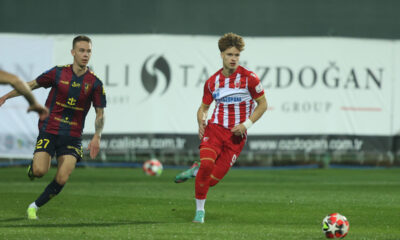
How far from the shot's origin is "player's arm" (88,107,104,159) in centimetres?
1002

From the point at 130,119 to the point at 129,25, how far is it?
3274mm

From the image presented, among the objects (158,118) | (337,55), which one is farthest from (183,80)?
(337,55)

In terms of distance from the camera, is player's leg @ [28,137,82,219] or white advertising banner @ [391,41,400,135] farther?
white advertising banner @ [391,41,400,135]

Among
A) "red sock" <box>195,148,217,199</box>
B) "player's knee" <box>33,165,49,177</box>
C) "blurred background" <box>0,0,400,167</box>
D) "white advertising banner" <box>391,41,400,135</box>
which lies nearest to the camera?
"red sock" <box>195,148,217,199</box>

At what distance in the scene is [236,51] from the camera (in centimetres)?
1008

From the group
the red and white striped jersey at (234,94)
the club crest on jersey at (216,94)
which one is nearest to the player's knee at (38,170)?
the red and white striped jersey at (234,94)

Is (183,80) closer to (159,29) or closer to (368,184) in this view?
(159,29)

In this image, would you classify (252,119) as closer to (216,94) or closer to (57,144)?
(216,94)

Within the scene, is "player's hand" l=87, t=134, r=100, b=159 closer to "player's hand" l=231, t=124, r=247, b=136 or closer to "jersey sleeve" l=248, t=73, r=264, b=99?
"player's hand" l=231, t=124, r=247, b=136

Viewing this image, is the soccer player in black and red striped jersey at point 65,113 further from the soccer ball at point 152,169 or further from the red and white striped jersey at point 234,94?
the soccer ball at point 152,169

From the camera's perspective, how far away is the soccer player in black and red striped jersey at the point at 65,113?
10289 millimetres

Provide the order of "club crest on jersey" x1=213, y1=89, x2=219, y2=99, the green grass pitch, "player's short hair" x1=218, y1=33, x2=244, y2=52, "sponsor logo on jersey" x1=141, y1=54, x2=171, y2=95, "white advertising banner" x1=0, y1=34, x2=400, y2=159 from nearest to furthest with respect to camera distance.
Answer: the green grass pitch, "player's short hair" x1=218, y1=33, x2=244, y2=52, "club crest on jersey" x1=213, y1=89, x2=219, y2=99, "white advertising banner" x1=0, y1=34, x2=400, y2=159, "sponsor logo on jersey" x1=141, y1=54, x2=171, y2=95

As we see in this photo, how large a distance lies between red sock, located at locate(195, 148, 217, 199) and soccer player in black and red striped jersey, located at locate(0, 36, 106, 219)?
1452 mm

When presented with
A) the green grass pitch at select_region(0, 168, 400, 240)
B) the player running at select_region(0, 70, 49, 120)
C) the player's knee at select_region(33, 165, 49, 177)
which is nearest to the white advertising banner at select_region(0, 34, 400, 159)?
the green grass pitch at select_region(0, 168, 400, 240)
